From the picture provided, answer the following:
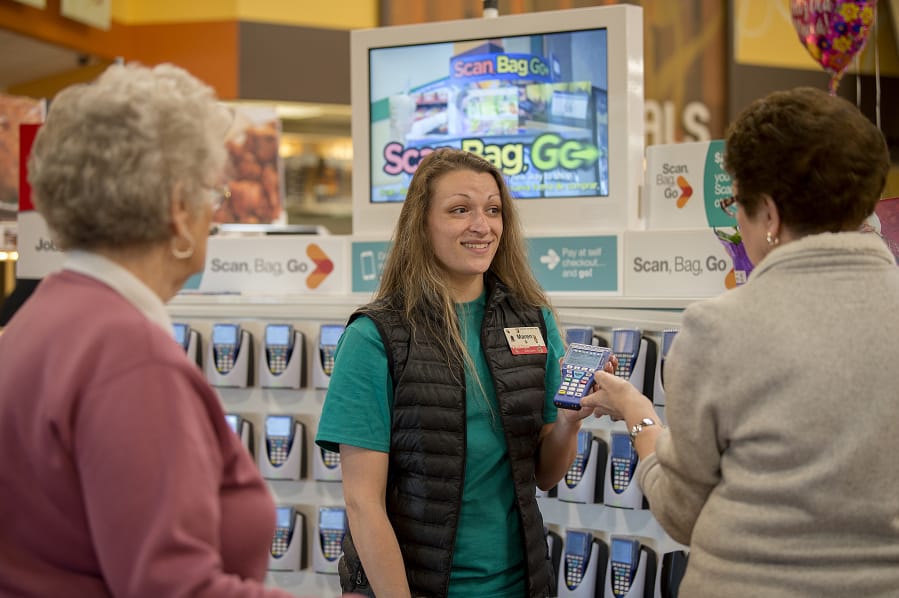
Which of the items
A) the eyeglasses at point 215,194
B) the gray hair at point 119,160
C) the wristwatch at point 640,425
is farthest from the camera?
the wristwatch at point 640,425

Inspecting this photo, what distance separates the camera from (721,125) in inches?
364

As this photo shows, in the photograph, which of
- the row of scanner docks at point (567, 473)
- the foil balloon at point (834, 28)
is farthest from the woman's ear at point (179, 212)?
the foil balloon at point (834, 28)

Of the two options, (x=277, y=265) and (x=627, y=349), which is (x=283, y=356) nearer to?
(x=277, y=265)

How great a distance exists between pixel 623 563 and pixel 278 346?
1.31m

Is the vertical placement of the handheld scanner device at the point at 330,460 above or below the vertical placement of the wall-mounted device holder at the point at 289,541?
above

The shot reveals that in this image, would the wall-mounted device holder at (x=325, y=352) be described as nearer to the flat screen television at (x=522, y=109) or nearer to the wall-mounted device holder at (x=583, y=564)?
the flat screen television at (x=522, y=109)

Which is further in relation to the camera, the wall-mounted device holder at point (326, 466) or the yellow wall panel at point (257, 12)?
the yellow wall panel at point (257, 12)

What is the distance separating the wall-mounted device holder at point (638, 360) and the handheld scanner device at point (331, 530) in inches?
42.3

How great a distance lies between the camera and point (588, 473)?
9.56 ft

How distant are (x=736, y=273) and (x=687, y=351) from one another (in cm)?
129

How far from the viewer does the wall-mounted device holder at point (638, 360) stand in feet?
9.34

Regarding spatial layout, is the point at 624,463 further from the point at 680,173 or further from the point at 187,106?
the point at 187,106

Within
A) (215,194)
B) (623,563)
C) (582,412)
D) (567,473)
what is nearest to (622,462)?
(567,473)

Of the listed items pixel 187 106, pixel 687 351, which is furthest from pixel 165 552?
pixel 687 351
